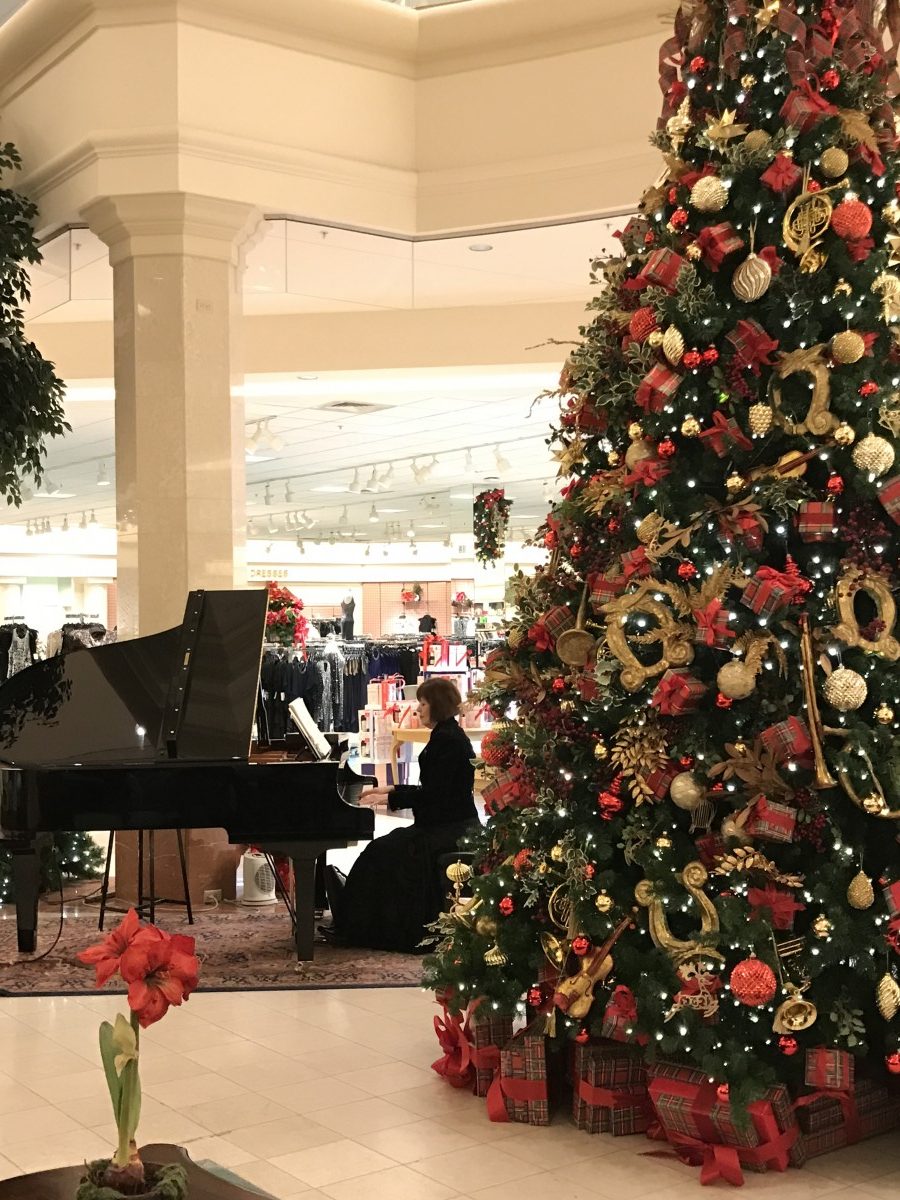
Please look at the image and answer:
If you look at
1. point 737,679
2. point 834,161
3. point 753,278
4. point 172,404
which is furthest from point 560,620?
point 172,404

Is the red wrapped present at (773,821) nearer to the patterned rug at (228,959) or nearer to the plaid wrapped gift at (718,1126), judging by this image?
the plaid wrapped gift at (718,1126)

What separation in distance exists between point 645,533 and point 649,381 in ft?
1.47

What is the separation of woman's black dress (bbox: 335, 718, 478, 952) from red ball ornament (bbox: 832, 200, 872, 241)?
3.20 metres

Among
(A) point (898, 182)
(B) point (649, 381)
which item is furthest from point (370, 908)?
(A) point (898, 182)

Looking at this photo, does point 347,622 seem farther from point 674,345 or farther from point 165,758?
point 674,345

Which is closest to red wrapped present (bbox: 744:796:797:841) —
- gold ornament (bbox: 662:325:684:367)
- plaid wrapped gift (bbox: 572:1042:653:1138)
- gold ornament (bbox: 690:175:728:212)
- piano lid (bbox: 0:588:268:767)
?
plaid wrapped gift (bbox: 572:1042:653:1138)

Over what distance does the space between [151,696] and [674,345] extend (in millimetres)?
3321

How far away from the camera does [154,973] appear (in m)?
2.43

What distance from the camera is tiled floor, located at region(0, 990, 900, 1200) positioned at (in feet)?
12.5

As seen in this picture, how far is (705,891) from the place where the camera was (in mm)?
3996

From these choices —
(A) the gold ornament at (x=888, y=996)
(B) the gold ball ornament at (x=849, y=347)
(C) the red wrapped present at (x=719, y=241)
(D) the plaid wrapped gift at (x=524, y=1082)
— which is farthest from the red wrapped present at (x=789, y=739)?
(C) the red wrapped present at (x=719, y=241)

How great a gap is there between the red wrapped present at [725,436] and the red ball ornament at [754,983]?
4.73 ft

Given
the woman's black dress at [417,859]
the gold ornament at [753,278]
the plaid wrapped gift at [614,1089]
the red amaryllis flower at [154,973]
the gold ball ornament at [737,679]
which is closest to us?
the red amaryllis flower at [154,973]

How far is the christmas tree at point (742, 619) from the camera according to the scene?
12.7 feet
